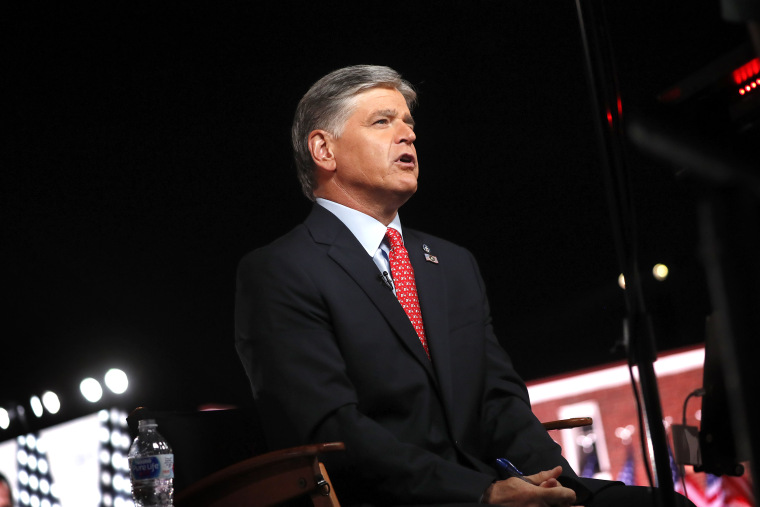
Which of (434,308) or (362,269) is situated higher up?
(362,269)

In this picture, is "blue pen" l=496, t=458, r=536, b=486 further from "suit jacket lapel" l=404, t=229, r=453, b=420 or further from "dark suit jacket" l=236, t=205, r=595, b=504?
"suit jacket lapel" l=404, t=229, r=453, b=420

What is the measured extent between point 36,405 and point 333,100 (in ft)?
16.6

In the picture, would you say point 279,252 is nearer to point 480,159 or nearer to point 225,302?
point 480,159

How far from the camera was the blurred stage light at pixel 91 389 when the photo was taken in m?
5.89

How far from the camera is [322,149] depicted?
2379mm

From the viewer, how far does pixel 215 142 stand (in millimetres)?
4906

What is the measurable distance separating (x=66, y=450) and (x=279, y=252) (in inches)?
184

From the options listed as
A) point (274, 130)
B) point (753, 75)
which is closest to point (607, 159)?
point (753, 75)

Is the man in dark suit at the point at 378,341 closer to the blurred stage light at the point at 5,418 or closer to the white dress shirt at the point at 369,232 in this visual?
the white dress shirt at the point at 369,232

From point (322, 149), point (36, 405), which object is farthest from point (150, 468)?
point (36, 405)

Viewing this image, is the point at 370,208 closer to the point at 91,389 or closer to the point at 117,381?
the point at 117,381

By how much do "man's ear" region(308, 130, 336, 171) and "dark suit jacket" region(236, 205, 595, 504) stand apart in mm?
177

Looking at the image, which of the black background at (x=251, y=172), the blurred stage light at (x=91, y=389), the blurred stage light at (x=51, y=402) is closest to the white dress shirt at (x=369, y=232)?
the black background at (x=251, y=172)

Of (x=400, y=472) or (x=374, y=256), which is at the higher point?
(x=374, y=256)
